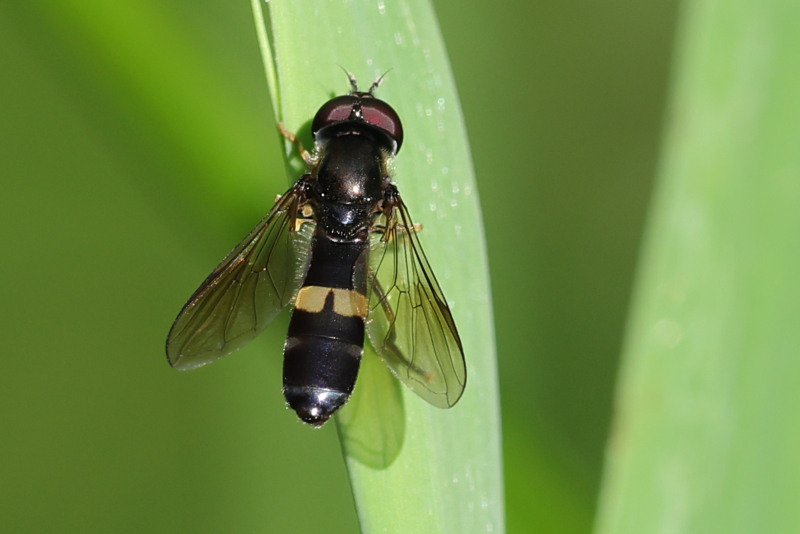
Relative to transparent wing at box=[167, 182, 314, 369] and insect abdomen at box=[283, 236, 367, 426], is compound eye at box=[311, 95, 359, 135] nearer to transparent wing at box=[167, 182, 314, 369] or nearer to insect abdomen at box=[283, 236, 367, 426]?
transparent wing at box=[167, 182, 314, 369]

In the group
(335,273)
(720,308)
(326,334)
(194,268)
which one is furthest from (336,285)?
(720,308)

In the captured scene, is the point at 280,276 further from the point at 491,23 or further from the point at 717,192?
the point at 491,23

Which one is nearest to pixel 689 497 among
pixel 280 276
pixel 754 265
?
pixel 754 265

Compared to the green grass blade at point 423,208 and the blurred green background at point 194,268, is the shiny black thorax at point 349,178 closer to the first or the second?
the green grass blade at point 423,208

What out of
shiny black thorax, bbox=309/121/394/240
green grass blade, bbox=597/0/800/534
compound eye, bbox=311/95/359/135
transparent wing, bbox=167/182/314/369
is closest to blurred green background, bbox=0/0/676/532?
transparent wing, bbox=167/182/314/369

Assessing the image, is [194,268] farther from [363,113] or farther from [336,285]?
[363,113]

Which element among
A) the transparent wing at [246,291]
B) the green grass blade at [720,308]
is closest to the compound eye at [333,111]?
the transparent wing at [246,291]
